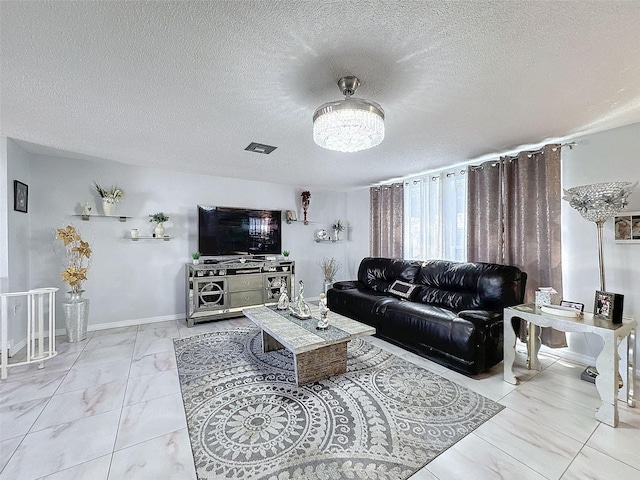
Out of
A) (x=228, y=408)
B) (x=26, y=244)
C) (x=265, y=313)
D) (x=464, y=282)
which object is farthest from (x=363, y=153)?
(x=26, y=244)

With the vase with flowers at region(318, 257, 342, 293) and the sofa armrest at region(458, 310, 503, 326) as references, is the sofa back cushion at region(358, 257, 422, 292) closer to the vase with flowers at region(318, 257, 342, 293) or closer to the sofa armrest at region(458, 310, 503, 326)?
the vase with flowers at region(318, 257, 342, 293)

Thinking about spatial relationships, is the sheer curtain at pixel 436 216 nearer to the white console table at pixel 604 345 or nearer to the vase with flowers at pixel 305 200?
the white console table at pixel 604 345

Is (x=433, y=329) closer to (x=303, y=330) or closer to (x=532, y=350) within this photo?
(x=532, y=350)

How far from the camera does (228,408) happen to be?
1976 millimetres

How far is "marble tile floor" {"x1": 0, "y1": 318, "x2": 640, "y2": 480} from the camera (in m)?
1.45

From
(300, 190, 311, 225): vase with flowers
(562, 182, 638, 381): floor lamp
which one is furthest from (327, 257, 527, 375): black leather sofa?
(300, 190, 311, 225): vase with flowers

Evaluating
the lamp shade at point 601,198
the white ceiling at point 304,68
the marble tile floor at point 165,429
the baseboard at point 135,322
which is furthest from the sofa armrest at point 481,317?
the baseboard at point 135,322

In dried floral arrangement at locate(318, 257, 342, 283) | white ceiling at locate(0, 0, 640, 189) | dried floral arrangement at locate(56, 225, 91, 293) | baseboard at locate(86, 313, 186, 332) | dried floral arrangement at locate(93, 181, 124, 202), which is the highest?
white ceiling at locate(0, 0, 640, 189)

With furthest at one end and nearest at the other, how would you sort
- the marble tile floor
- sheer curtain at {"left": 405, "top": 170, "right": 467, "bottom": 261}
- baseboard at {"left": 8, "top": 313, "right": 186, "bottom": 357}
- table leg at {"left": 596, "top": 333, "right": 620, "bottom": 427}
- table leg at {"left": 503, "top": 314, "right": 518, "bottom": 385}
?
sheer curtain at {"left": 405, "top": 170, "right": 467, "bottom": 261}
baseboard at {"left": 8, "top": 313, "right": 186, "bottom": 357}
table leg at {"left": 503, "top": 314, "right": 518, "bottom": 385}
table leg at {"left": 596, "top": 333, "right": 620, "bottom": 427}
the marble tile floor

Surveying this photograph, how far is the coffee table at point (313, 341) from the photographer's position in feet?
7.22

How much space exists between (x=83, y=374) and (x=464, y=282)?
3940 millimetres

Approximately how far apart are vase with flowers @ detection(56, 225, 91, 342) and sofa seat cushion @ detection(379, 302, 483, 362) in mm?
3571

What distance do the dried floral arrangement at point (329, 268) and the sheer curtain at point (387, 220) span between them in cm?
88

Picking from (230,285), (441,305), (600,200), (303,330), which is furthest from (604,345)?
(230,285)
